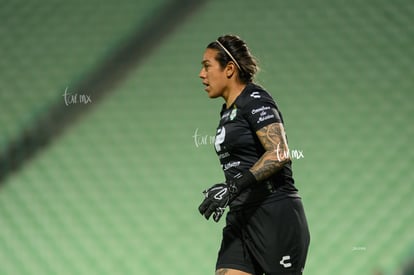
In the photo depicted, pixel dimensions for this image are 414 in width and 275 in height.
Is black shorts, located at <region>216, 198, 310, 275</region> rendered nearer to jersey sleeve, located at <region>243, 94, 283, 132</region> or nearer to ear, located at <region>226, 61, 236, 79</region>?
jersey sleeve, located at <region>243, 94, 283, 132</region>

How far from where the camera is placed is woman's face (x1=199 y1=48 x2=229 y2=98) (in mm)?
2840

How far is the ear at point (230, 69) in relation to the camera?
9.32 ft

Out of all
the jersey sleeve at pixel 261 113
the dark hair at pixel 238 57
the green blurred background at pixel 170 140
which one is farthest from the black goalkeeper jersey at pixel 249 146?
the green blurred background at pixel 170 140

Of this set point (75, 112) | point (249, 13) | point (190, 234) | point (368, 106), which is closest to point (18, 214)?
point (75, 112)

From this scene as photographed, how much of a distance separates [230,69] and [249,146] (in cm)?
33

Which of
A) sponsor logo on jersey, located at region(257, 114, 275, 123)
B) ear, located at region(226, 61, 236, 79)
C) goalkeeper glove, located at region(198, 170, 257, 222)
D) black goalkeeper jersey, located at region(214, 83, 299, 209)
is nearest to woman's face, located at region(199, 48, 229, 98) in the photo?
ear, located at region(226, 61, 236, 79)

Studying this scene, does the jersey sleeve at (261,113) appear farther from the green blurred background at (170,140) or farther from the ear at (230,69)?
the green blurred background at (170,140)

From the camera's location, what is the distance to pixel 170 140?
4434mm

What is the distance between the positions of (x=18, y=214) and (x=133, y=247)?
715 millimetres

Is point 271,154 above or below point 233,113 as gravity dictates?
below

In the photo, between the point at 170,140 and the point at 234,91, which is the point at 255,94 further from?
the point at 170,140

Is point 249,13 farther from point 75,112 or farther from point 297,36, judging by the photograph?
point 75,112

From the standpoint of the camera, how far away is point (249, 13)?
4469 mm

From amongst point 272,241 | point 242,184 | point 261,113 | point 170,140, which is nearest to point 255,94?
point 261,113
